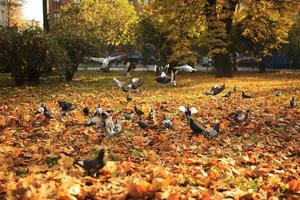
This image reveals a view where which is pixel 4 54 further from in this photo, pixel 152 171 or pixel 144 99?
pixel 152 171

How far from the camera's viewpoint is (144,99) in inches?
542

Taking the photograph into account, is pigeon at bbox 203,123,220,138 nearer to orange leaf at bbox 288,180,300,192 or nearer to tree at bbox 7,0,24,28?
orange leaf at bbox 288,180,300,192

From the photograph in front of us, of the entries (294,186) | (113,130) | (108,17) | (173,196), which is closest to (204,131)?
(113,130)

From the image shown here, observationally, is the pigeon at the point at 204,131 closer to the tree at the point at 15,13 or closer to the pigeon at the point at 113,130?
the pigeon at the point at 113,130

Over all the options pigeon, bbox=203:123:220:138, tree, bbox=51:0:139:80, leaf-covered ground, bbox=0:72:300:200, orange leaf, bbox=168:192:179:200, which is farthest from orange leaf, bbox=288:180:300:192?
tree, bbox=51:0:139:80

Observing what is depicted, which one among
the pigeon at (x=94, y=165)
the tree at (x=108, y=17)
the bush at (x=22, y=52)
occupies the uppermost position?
the tree at (x=108, y=17)

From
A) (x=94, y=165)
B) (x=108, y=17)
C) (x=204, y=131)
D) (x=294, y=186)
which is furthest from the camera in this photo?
(x=108, y=17)

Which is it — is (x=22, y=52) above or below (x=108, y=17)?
below

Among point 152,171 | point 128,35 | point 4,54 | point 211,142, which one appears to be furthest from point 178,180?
point 128,35

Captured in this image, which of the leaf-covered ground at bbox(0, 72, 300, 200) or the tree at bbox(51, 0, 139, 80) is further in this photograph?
the tree at bbox(51, 0, 139, 80)

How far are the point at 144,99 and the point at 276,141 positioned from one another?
680cm

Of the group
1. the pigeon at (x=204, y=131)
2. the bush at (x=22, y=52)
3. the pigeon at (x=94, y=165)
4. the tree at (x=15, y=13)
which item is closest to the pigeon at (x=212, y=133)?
the pigeon at (x=204, y=131)

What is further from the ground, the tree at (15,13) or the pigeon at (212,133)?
the tree at (15,13)

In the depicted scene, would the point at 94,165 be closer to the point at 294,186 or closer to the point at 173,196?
the point at 173,196
